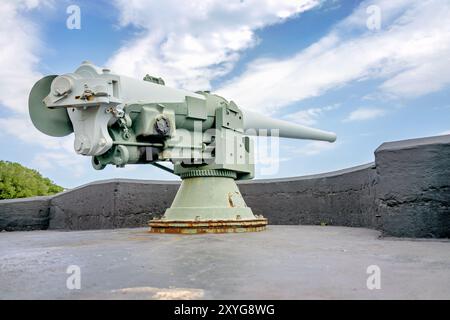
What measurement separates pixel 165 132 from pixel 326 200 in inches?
137

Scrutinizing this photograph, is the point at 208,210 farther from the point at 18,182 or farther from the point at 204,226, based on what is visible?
the point at 18,182

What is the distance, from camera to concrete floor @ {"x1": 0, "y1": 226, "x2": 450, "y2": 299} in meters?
1.79

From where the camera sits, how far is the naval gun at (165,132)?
4336 mm

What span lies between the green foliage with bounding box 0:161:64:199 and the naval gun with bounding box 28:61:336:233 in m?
16.1

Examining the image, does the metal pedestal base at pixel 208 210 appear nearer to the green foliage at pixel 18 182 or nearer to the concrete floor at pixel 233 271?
the concrete floor at pixel 233 271

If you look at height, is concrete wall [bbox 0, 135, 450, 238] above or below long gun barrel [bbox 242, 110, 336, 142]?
below

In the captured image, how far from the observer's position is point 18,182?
19.5 m

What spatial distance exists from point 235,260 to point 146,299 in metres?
1.07

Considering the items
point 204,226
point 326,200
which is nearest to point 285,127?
point 326,200

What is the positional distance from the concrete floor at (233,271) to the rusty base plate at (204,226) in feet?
4.14

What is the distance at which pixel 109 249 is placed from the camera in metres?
3.45

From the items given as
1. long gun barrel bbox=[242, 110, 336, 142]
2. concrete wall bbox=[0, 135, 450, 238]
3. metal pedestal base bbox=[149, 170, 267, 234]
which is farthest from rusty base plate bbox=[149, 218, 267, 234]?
long gun barrel bbox=[242, 110, 336, 142]

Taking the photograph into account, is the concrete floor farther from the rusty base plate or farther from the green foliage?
the green foliage
